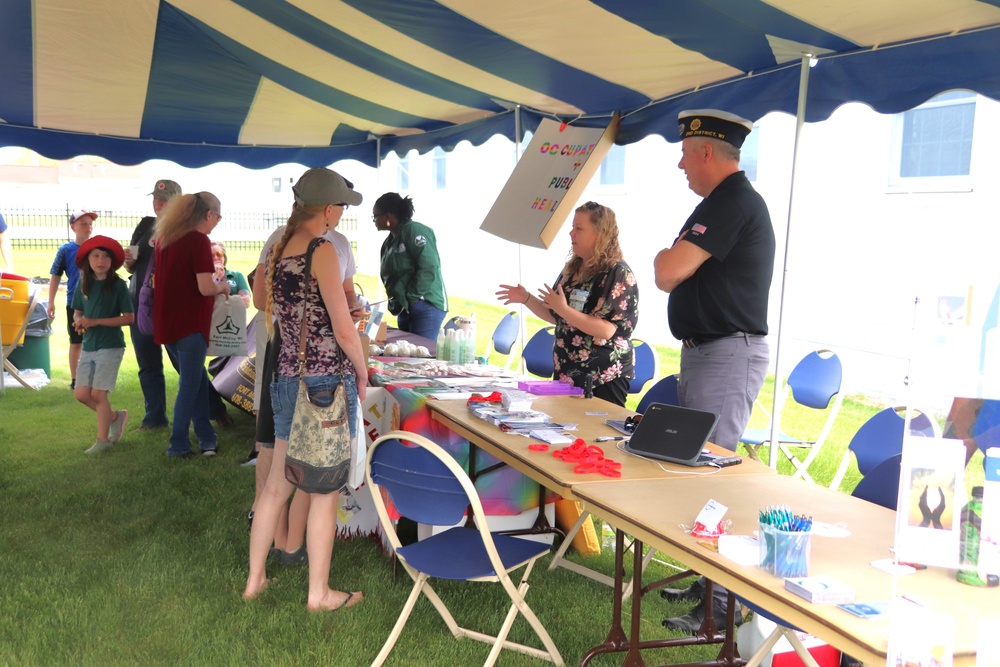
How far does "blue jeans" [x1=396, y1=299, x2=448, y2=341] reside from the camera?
18.5 feet

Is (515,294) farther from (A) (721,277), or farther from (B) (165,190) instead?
(B) (165,190)

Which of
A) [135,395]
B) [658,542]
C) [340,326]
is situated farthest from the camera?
[135,395]

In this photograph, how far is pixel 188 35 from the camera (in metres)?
5.12

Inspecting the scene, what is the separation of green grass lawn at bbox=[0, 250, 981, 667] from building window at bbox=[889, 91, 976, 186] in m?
2.34

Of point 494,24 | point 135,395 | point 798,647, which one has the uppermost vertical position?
point 494,24

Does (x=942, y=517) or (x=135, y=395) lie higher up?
(x=942, y=517)

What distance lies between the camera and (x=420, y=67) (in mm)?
4750

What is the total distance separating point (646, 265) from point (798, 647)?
799 cm

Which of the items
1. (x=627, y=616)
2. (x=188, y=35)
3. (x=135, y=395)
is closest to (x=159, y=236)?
(x=188, y=35)

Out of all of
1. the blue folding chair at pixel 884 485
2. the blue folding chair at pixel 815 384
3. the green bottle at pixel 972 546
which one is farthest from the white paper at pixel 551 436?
the blue folding chair at pixel 815 384

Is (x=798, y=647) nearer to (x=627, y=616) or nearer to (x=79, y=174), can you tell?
(x=627, y=616)

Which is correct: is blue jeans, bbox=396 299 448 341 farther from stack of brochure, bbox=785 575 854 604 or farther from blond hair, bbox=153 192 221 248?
stack of brochure, bbox=785 575 854 604

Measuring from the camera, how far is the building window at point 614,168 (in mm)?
10453

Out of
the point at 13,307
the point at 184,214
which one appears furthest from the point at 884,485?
the point at 13,307
